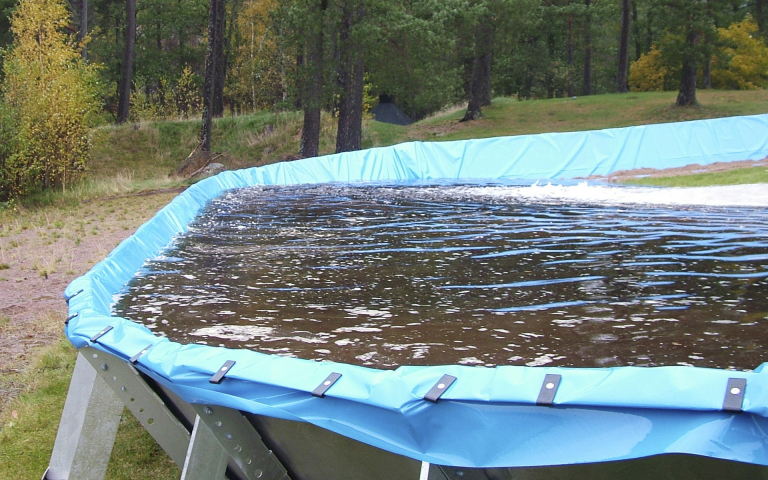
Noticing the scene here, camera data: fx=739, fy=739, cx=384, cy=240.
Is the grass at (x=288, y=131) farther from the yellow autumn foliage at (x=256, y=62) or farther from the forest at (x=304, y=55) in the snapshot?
the yellow autumn foliage at (x=256, y=62)

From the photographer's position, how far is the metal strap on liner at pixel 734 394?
6.46 feet

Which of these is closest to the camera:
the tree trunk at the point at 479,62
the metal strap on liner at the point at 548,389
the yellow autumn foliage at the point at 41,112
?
the metal strap on liner at the point at 548,389

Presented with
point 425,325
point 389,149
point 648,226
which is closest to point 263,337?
point 425,325

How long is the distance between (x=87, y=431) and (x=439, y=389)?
1902 millimetres

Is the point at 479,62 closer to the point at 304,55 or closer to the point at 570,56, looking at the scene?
the point at 304,55

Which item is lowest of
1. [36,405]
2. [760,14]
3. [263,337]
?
[36,405]

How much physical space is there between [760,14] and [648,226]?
3431 centimetres

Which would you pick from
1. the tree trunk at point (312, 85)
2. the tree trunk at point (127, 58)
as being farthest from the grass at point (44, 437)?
the tree trunk at point (127, 58)

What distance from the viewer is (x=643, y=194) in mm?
10727

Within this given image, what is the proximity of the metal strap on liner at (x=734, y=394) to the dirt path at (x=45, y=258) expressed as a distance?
3.96 meters

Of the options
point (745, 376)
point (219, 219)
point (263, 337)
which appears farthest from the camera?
point (219, 219)

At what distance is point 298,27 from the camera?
17000 millimetres

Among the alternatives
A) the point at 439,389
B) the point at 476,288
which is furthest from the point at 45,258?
the point at 439,389

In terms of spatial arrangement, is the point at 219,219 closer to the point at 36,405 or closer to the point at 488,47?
the point at 36,405
